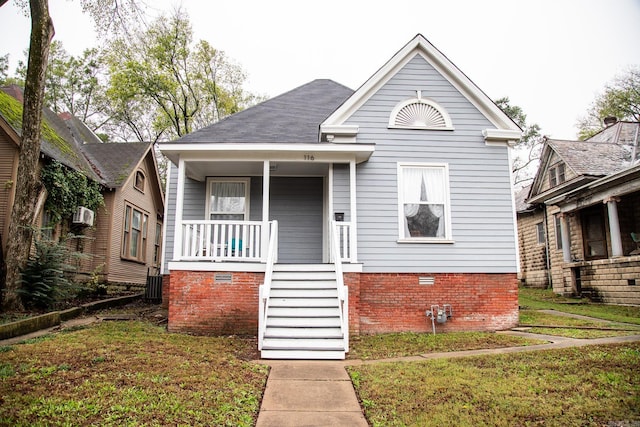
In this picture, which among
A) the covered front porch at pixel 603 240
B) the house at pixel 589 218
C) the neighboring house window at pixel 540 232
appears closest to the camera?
the covered front porch at pixel 603 240

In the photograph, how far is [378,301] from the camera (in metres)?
9.03

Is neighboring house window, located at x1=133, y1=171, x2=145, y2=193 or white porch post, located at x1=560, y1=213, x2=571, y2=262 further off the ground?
neighboring house window, located at x1=133, y1=171, x2=145, y2=193

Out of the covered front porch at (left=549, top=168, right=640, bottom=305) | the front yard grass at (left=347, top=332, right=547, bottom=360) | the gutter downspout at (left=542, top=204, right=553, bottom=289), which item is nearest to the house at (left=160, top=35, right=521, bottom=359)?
the front yard grass at (left=347, top=332, right=547, bottom=360)

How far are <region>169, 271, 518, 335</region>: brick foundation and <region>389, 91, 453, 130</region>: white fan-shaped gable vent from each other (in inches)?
131

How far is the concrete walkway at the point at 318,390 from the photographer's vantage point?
13.2 ft

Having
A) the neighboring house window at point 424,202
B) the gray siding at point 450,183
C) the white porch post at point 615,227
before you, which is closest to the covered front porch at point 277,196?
the gray siding at point 450,183

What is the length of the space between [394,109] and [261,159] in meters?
3.17

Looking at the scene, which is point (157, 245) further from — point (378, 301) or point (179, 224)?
point (378, 301)

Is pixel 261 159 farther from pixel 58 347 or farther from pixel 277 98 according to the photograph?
pixel 58 347

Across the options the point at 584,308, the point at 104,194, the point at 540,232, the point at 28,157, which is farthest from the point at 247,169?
the point at 540,232

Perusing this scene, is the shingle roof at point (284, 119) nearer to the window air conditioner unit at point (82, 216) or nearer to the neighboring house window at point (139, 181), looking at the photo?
the window air conditioner unit at point (82, 216)

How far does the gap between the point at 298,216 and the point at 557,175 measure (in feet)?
43.7

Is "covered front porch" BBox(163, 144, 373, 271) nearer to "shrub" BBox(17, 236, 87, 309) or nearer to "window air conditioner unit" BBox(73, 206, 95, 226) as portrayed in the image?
"shrub" BBox(17, 236, 87, 309)

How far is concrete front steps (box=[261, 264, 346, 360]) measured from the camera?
6.67m
